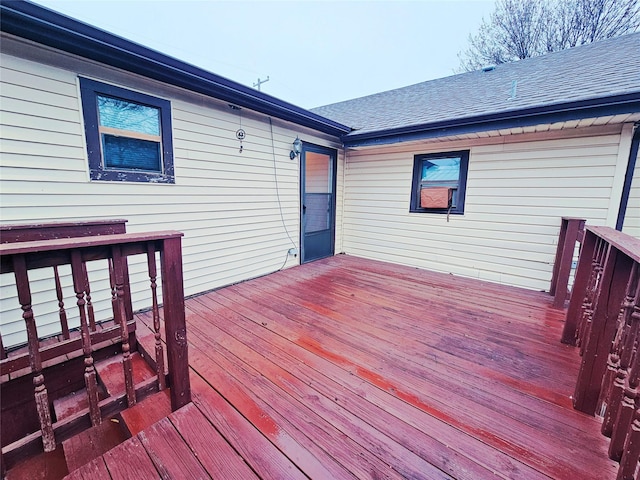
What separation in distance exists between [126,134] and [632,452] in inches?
157

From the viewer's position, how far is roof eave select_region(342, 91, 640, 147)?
9.16ft

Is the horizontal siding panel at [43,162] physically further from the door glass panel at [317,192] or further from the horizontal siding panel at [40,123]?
the door glass panel at [317,192]

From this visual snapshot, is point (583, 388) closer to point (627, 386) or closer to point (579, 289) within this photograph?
point (627, 386)

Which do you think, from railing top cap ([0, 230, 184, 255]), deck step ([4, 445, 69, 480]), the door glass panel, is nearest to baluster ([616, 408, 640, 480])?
railing top cap ([0, 230, 184, 255])

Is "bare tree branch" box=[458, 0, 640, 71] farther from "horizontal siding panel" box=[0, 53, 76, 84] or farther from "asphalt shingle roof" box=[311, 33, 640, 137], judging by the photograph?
"horizontal siding panel" box=[0, 53, 76, 84]

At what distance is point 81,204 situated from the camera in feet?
7.86

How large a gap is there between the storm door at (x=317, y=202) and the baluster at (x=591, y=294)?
12.1 feet

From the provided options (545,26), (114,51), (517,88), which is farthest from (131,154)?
(545,26)

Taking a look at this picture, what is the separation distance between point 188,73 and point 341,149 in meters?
3.27

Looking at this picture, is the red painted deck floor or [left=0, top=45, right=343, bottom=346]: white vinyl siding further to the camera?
[left=0, top=45, right=343, bottom=346]: white vinyl siding

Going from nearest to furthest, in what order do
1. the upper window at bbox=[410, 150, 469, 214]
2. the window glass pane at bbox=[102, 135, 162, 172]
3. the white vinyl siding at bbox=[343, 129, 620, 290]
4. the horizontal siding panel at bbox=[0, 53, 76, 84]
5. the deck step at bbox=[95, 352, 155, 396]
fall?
the deck step at bbox=[95, 352, 155, 396]
the horizontal siding panel at bbox=[0, 53, 76, 84]
the window glass pane at bbox=[102, 135, 162, 172]
the white vinyl siding at bbox=[343, 129, 620, 290]
the upper window at bbox=[410, 150, 469, 214]

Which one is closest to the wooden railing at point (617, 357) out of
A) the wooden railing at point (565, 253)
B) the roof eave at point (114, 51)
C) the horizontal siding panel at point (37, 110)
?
the wooden railing at point (565, 253)

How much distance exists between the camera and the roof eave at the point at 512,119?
279 cm

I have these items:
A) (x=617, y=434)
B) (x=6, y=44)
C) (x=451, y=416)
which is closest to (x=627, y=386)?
(x=617, y=434)
